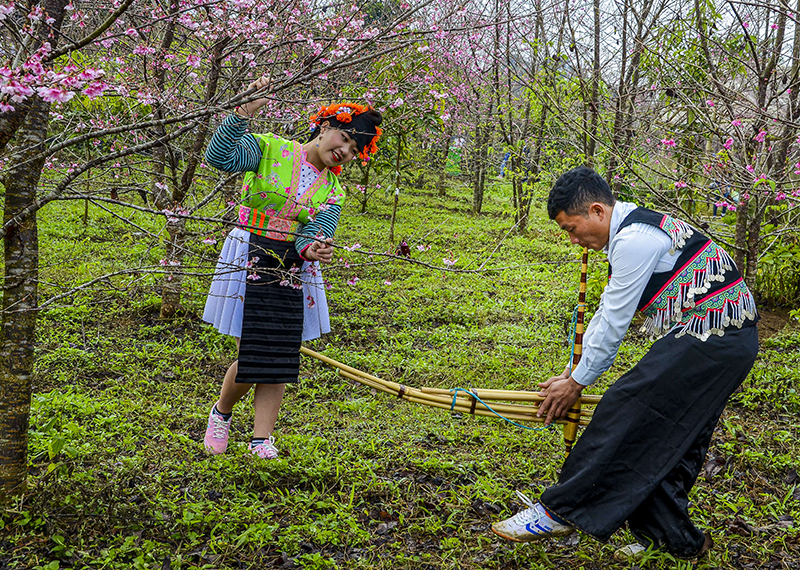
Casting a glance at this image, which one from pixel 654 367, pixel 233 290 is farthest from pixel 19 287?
pixel 654 367

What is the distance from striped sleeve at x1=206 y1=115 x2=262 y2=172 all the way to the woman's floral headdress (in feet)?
1.10

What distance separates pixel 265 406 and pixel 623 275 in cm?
187

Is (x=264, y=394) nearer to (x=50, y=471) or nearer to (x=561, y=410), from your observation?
(x=50, y=471)

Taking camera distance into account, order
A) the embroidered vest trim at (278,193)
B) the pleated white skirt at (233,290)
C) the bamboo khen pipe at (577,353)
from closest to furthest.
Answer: the bamboo khen pipe at (577,353) → the embroidered vest trim at (278,193) → the pleated white skirt at (233,290)

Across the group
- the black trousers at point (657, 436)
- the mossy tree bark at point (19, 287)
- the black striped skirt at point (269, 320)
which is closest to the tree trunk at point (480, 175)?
the black striped skirt at point (269, 320)

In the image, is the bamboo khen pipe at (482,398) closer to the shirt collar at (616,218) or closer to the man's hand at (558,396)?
the man's hand at (558,396)

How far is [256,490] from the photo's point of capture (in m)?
2.94

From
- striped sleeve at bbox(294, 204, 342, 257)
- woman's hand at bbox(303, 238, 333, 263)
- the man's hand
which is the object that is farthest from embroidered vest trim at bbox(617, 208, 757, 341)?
striped sleeve at bbox(294, 204, 342, 257)

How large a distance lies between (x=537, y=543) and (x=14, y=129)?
2.62 meters

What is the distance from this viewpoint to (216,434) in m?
3.18

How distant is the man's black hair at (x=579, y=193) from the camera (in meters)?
2.41

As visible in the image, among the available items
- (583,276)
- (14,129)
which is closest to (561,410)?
(583,276)

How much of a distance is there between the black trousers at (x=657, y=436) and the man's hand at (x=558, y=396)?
164 millimetres

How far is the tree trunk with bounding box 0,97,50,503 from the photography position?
2.21m
